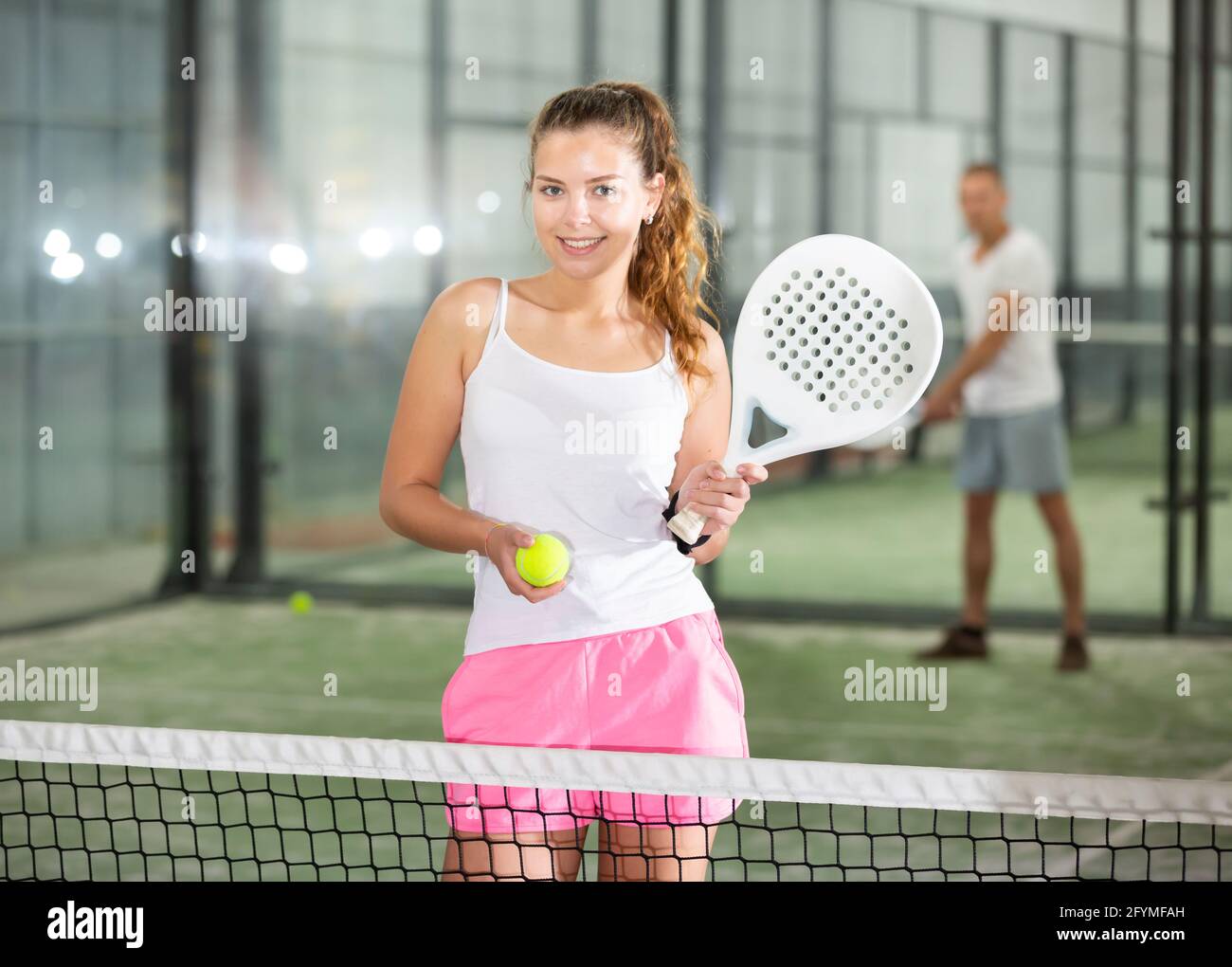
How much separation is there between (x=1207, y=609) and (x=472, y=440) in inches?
178

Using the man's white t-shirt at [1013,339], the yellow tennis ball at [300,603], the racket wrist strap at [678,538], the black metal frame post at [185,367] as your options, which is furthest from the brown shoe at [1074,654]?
the racket wrist strap at [678,538]

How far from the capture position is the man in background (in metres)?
5.14

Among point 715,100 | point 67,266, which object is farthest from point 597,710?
point 67,266

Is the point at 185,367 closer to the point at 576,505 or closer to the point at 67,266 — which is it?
the point at 67,266

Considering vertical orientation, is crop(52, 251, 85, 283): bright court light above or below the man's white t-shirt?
above

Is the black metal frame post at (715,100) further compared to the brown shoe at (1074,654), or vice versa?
the black metal frame post at (715,100)

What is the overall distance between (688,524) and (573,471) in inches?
5.8

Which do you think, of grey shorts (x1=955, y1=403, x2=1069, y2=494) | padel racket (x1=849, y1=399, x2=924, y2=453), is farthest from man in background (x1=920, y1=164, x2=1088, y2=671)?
padel racket (x1=849, y1=399, x2=924, y2=453)

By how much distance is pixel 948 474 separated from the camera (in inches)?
295

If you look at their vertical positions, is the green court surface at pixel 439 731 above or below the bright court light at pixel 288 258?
below

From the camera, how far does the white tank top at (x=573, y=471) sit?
179 centimetres

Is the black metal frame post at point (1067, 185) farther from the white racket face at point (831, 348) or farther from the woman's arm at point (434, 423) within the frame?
the woman's arm at point (434, 423)

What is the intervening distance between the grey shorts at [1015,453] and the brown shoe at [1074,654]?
0.51m

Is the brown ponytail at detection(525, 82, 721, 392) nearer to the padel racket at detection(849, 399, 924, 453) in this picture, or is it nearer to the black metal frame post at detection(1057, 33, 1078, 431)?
the padel racket at detection(849, 399, 924, 453)
